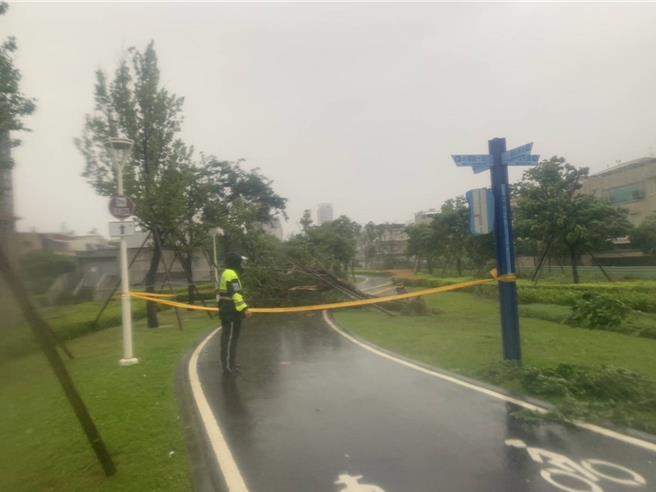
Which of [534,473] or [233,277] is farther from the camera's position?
[233,277]

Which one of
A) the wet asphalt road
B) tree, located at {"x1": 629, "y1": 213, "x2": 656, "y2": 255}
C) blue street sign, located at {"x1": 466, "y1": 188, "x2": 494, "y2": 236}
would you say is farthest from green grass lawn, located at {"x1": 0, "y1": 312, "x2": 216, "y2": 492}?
tree, located at {"x1": 629, "y1": 213, "x2": 656, "y2": 255}

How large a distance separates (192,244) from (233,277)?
15.9 metres

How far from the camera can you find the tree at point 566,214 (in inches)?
878

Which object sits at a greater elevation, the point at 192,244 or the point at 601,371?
the point at 192,244

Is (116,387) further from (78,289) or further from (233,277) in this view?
(78,289)

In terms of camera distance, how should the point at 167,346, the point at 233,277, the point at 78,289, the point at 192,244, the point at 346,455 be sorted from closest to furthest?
1. the point at 78,289
2. the point at 346,455
3. the point at 233,277
4. the point at 167,346
5. the point at 192,244

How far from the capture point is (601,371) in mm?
5820

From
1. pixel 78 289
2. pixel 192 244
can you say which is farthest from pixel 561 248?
pixel 78 289

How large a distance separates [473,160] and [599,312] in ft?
22.5

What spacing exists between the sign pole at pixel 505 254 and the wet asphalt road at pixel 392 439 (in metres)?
1.20

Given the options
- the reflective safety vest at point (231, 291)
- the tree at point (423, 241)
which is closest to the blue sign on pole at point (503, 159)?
the reflective safety vest at point (231, 291)

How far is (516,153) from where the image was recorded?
6.65 meters

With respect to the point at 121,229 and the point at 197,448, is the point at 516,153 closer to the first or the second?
the point at 197,448

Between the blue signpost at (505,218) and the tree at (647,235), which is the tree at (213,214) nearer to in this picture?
the blue signpost at (505,218)
